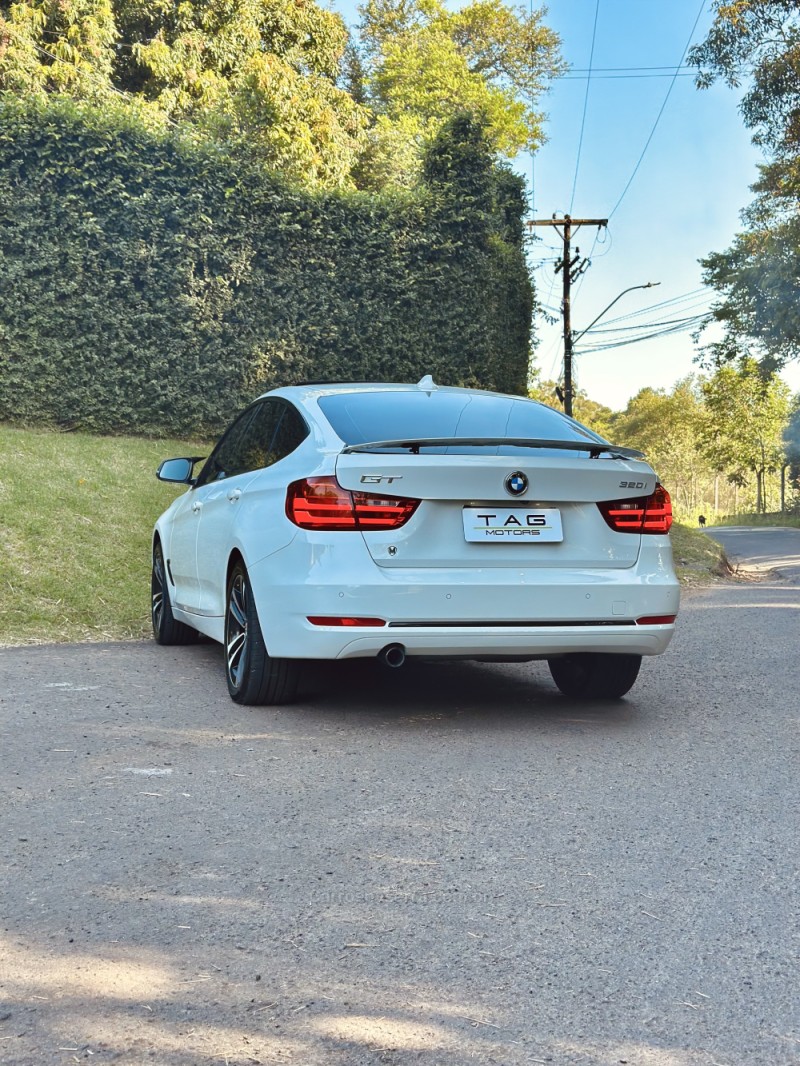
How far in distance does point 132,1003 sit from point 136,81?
1064 inches

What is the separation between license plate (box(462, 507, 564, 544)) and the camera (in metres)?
5.34

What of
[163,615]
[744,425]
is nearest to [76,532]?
[163,615]

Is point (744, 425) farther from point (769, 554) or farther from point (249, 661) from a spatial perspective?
point (249, 661)

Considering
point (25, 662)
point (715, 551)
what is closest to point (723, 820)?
point (25, 662)

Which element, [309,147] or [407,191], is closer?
[407,191]

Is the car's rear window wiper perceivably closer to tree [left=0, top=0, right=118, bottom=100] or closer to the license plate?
the license plate

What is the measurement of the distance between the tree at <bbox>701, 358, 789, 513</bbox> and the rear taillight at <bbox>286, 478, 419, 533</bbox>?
57.4 m

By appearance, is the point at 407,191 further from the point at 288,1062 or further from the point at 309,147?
the point at 288,1062

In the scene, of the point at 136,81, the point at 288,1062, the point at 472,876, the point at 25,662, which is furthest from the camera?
the point at 136,81

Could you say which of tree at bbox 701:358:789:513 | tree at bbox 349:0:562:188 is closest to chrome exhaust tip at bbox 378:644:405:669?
tree at bbox 349:0:562:188

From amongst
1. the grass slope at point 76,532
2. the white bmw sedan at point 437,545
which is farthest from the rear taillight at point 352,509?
the grass slope at point 76,532

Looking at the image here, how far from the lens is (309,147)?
23844mm

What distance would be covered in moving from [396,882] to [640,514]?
278 cm

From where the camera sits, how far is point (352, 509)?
526 centimetres
